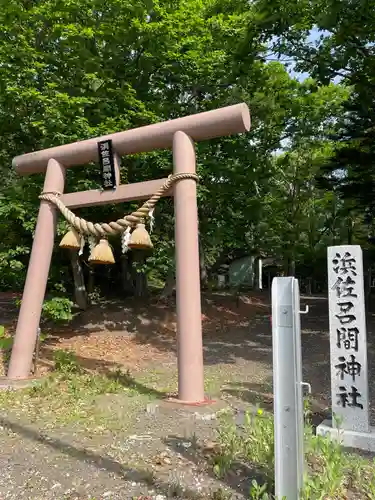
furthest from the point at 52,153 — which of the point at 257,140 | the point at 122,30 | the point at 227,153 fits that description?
the point at 257,140

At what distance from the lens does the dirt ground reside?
3.29 metres

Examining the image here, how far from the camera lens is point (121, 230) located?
6.03 meters

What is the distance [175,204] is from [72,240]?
5.70 ft

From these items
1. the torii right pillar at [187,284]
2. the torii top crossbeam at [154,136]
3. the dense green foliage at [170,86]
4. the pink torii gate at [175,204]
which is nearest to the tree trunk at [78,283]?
the dense green foliage at [170,86]

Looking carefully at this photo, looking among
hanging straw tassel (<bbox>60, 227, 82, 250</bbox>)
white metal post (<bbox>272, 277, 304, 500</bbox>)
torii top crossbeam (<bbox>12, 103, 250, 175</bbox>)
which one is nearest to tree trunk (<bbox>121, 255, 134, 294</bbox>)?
torii top crossbeam (<bbox>12, 103, 250, 175</bbox>)

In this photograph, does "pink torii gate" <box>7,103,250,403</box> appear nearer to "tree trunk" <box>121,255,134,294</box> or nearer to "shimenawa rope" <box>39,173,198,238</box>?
"shimenawa rope" <box>39,173,198,238</box>

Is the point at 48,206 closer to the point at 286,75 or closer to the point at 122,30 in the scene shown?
the point at 122,30

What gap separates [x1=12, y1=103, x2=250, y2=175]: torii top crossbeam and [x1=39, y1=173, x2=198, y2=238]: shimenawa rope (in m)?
0.60

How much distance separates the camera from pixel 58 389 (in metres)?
5.89

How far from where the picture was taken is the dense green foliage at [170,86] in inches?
349

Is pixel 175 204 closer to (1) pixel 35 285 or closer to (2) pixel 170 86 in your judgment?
(1) pixel 35 285

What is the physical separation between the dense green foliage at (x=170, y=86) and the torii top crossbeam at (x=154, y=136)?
76.7 inches

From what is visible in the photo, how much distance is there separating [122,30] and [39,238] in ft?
19.9

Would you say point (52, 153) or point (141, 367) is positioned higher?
point (52, 153)
